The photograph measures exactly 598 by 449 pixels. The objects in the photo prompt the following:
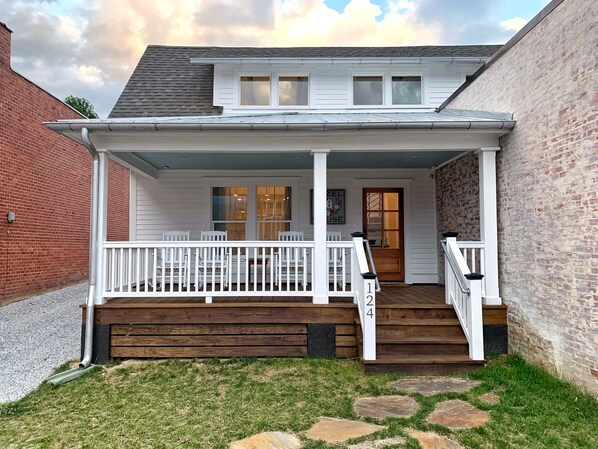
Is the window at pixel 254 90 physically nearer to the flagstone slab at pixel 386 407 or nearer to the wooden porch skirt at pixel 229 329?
the wooden porch skirt at pixel 229 329

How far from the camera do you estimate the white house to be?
Result: 4703 millimetres

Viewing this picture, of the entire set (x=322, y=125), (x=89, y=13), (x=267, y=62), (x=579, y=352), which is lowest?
(x=579, y=352)

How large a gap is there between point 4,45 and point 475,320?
10436mm

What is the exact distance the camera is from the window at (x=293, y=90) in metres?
8.12

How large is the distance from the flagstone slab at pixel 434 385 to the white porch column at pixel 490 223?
4.49 feet

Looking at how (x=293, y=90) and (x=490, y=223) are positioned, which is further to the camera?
(x=293, y=90)

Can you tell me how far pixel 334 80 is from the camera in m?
8.09

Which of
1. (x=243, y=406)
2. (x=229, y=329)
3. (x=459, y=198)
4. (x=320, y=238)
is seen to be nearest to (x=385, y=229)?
(x=459, y=198)

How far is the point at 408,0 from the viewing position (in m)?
13.3

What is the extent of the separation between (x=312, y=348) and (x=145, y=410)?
6.85 feet

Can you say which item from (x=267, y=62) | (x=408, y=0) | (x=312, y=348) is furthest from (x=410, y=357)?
(x=408, y=0)

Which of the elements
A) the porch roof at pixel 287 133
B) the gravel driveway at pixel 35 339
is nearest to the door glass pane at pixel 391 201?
the porch roof at pixel 287 133

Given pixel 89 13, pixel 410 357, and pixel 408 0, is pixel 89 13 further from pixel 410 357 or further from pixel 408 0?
pixel 410 357

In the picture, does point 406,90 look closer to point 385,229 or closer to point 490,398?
point 385,229
